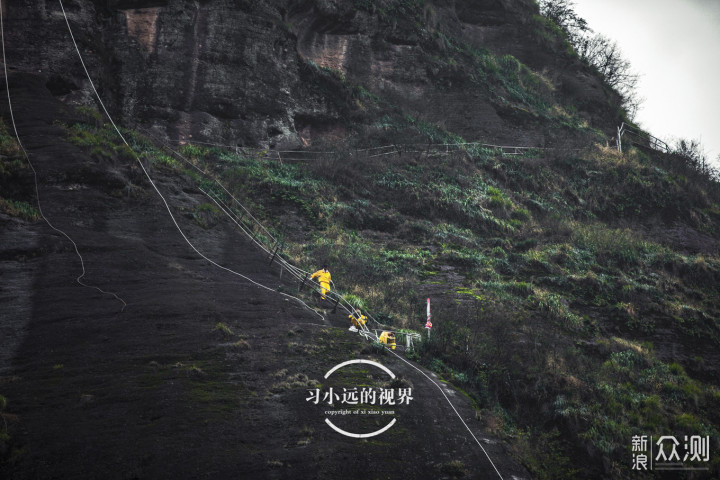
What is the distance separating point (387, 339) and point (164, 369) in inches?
196

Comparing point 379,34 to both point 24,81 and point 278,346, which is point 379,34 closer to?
point 24,81

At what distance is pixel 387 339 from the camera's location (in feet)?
35.8

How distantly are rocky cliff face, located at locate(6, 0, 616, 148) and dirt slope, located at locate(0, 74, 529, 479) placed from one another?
9.56 metres

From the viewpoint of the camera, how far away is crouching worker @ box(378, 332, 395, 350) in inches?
419

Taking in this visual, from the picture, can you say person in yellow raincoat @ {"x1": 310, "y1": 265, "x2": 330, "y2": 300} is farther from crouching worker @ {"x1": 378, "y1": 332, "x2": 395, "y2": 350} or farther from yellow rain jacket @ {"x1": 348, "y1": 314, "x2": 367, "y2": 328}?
crouching worker @ {"x1": 378, "y1": 332, "x2": 395, "y2": 350}

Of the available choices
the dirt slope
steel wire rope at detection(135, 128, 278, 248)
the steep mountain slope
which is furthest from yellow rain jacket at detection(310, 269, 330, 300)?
steel wire rope at detection(135, 128, 278, 248)

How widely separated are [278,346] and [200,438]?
295 cm

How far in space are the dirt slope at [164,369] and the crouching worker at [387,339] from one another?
622 millimetres

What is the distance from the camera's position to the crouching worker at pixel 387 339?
34.9ft

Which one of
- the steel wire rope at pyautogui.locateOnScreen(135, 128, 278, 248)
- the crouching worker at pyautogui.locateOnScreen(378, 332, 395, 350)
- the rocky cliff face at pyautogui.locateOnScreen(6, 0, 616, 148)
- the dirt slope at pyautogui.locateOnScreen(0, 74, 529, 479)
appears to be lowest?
the crouching worker at pyautogui.locateOnScreen(378, 332, 395, 350)

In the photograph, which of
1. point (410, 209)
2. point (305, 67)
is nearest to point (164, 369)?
point (410, 209)

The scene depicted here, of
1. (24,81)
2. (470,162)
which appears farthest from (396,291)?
(24,81)

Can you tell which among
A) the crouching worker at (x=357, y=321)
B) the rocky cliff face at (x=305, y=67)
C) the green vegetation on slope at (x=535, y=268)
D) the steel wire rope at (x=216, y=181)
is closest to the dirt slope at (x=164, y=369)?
the crouching worker at (x=357, y=321)

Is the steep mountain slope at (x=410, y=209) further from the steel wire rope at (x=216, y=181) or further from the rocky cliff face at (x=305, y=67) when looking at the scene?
the steel wire rope at (x=216, y=181)
